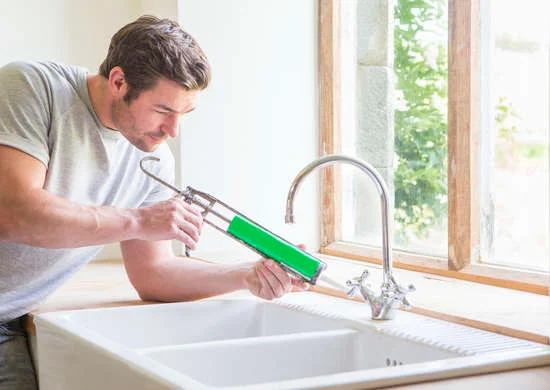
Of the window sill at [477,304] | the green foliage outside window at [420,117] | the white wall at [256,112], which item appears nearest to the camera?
the window sill at [477,304]

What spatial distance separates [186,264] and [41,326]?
40 cm

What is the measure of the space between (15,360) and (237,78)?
1122 mm

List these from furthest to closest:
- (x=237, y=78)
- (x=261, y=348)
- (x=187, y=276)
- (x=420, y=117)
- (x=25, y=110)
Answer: (x=237, y=78), (x=420, y=117), (x=187, y=276), (x=25, y=110), (x=261, y=348)

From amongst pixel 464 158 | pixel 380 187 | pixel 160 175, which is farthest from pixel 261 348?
pixel 464 158

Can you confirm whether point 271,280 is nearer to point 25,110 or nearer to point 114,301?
point 114,301

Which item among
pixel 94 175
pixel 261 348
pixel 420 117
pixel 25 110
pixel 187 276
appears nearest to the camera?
pixel 261 348

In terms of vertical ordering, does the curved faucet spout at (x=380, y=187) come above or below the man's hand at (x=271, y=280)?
above

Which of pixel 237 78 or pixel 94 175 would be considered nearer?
pixel 94 175

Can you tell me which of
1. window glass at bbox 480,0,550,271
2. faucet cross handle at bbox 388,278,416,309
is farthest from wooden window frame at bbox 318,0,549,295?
faucet cross handle at bbox 388,278,416,309

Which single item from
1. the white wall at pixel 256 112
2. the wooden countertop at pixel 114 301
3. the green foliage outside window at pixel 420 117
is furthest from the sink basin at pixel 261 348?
the white wall at pixel 256 112

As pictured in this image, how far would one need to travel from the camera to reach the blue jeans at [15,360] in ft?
6.41

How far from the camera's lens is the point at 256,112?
2.81m

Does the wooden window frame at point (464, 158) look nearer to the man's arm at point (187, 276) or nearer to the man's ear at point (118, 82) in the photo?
the man's arm at point (187, 276)

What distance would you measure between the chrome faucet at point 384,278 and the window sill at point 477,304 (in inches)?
3.9
